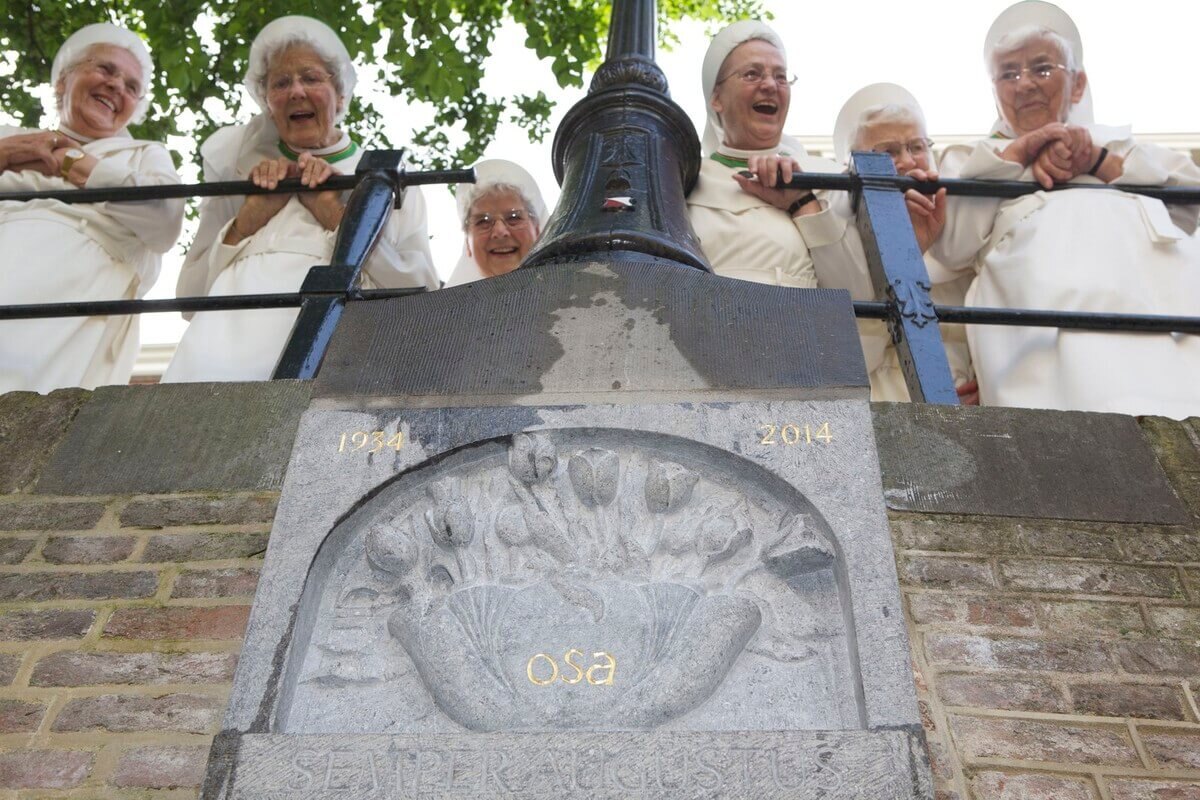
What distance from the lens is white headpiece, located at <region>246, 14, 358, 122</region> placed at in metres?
5.32

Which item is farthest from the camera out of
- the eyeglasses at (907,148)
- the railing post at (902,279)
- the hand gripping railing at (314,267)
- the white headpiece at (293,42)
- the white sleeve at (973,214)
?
the white headpiece at (293,42)

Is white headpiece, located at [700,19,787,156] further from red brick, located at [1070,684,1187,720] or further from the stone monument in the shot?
red brick, located at [1070,684,1187,720]

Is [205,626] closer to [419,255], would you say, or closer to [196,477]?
[196,477]

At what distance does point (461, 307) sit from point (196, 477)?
2.55 feet

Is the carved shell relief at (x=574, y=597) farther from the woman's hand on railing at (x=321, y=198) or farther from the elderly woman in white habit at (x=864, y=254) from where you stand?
the woman's hand on railing at (x=321, y=198)

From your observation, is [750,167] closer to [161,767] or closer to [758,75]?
[758,75]

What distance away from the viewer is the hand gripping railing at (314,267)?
3.64 metres

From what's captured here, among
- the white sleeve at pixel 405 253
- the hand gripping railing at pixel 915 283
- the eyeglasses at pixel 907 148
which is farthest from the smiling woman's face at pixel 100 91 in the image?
the eyeglasses at pixel 907 148

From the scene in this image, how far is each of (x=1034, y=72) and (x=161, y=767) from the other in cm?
430

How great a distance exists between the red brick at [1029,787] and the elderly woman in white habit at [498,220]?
381 cm

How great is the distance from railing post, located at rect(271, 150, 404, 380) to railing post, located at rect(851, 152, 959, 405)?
161 cm

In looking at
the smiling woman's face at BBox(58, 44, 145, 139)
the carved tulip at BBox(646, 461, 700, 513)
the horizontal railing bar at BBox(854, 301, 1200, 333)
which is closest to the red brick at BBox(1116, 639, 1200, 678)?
the carved tulip at BBox(646, 461, 700, 513)

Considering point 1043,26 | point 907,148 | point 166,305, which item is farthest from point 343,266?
point 1043,26

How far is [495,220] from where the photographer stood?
5801 mm
